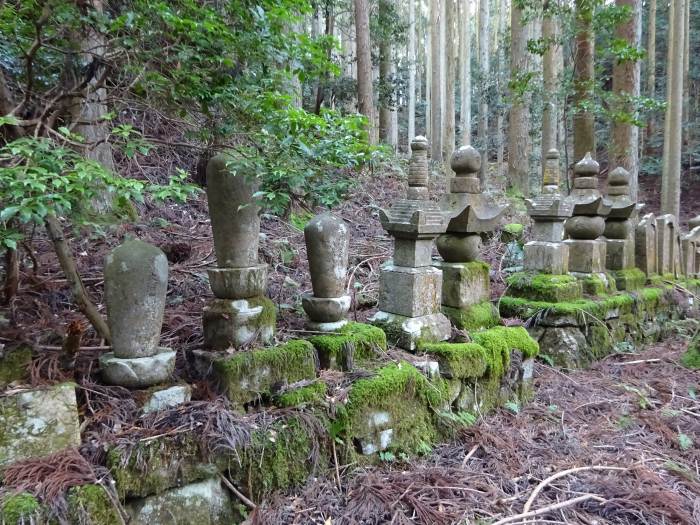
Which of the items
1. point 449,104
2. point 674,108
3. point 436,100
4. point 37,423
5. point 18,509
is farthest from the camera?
point 436,100

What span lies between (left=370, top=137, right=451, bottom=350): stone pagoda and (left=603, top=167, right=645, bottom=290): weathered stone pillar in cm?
328

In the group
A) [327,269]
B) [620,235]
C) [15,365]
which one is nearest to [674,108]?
[620,235]

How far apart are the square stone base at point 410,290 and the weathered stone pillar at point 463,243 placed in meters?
0.27

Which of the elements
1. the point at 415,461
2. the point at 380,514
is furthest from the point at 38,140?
the point at 415,461

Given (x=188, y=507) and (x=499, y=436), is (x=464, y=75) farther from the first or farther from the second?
(x=188, y=507)

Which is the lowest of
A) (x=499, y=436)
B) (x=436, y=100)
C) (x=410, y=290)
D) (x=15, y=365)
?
(x=499, y=436)

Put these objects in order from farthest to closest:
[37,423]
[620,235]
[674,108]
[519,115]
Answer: [519,115] → [674,108] → [620,235] → [37,423]

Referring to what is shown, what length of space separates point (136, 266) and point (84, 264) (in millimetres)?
2265

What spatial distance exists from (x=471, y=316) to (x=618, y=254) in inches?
117

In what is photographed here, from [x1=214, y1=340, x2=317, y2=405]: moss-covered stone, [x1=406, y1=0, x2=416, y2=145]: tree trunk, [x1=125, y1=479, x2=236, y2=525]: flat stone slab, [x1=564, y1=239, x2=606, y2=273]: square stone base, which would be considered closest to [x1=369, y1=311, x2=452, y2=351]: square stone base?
[x1=214, y1=340, x2=317, y2=405]: moss-covered stone

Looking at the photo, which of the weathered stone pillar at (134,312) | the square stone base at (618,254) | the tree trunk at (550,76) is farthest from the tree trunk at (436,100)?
the weathered stone pillar at (134,312)

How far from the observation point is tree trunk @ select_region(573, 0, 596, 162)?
25.4 ft

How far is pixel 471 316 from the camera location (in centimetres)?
381

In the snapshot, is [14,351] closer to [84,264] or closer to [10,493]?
[10,493]
